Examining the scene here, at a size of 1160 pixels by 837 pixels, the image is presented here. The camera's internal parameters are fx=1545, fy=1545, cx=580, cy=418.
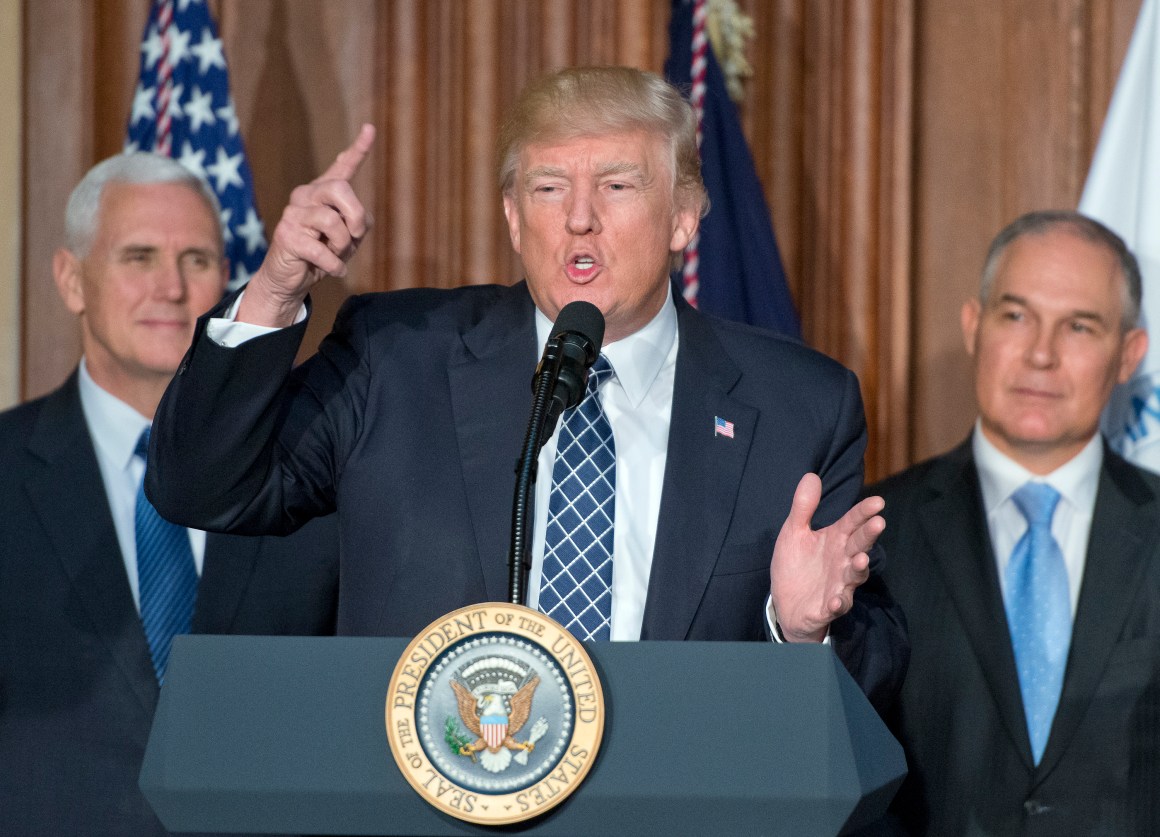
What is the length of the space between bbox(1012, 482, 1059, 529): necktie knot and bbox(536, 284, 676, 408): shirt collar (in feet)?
3.93

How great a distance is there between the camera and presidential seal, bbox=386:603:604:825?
144cm

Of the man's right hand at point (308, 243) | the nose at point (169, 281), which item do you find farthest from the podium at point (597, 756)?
the nose at point (169, 281)

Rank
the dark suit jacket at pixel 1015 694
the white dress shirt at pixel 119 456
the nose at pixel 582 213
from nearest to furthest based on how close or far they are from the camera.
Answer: the nose at pixel 582 213 → the dark suit jacket at pixel 1015 694 → the white dress shirt at pixel 119 456

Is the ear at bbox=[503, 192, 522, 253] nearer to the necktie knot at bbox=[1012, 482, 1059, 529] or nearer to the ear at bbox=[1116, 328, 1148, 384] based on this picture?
the necktie knot at bbox=[1012, 482, 1059, 529]

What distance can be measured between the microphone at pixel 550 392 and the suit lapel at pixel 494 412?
36 cm

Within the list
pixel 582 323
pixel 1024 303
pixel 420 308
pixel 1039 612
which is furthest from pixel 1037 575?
pixel 582 323

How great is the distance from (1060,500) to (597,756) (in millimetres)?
2033

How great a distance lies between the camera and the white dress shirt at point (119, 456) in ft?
9.99

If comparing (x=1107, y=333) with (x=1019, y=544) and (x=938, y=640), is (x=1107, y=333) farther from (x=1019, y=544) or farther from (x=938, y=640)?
(x=938, y=640)

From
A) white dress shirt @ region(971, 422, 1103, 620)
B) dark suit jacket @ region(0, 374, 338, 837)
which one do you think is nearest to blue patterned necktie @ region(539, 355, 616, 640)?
dark suit jacket @ region(0, 374, 338, 837)

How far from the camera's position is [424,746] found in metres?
1.44

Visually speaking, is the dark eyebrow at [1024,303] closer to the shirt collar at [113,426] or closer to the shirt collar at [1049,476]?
the shirt collar at [1049,476]

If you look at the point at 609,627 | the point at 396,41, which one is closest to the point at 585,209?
the point at 609,627

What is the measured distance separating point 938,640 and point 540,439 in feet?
5.45
